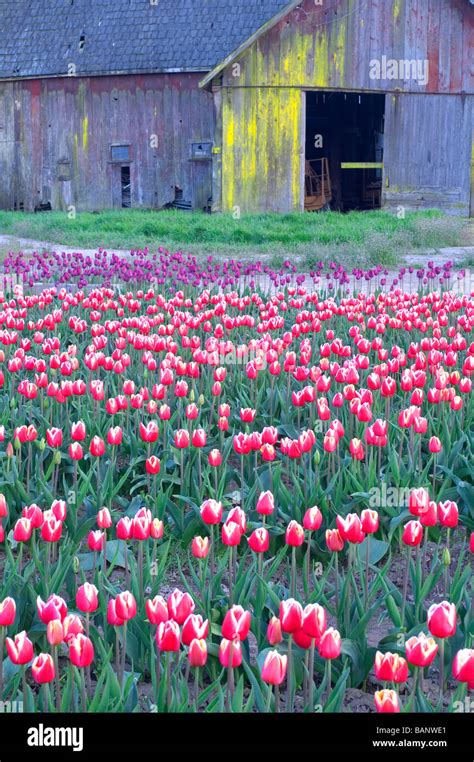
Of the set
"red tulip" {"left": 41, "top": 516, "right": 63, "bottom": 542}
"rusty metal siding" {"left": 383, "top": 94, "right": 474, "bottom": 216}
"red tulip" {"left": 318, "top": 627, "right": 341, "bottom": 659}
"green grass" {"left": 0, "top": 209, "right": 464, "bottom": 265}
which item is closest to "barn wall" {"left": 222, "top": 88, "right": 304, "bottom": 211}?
"green grass" {"left": 0, "top": 209, "right": 464, "bottom": 265}

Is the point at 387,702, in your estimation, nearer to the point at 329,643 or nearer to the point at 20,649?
the point at 329,643

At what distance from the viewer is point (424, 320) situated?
26.2 feet

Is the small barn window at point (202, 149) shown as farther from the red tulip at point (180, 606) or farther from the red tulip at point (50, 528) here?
the red tulip at point (180, 606)

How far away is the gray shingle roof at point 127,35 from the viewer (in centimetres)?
2686

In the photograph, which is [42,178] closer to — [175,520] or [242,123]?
[242,123]

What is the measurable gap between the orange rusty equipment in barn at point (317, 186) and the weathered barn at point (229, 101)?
0.09 metres

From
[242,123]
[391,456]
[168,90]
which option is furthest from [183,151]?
[391,456]

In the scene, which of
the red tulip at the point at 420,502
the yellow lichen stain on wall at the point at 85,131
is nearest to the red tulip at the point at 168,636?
the red tulip at the point at 420,502

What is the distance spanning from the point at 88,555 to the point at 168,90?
77.9 feet

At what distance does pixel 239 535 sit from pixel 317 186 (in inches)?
1124

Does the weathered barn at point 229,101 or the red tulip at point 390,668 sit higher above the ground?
the weathered barn at point 229,101

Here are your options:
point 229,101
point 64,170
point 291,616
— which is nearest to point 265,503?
point 291,616

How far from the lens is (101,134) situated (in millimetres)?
27547

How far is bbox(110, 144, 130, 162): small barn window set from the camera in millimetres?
27484
